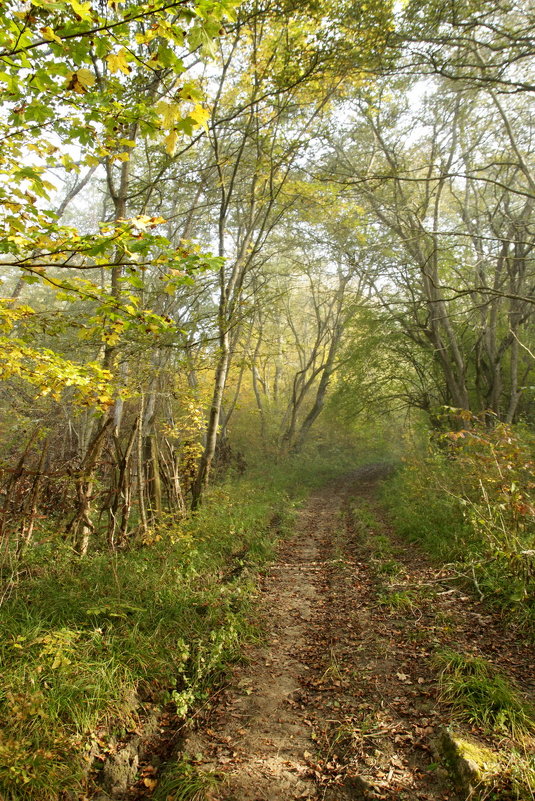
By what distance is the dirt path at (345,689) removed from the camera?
280cm

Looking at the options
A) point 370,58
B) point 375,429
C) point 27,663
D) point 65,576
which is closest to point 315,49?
point 370,58

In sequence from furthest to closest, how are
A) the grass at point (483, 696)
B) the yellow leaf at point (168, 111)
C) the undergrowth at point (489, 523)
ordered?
the undergrowth at point (489, 523)
the grass at point (483, 696)
the yellow leaf at point (168, 111)

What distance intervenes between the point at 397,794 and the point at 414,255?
40.9ft

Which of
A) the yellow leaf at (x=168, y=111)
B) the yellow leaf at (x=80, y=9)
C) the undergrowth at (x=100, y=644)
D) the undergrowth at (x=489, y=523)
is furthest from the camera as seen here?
the undergrowth at (x=489, y=523)

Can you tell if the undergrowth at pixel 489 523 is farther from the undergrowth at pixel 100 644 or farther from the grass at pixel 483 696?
the undergrowth at pixel 100 644

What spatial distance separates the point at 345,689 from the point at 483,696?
1.11 m

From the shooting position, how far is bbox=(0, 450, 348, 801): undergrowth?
276 cm

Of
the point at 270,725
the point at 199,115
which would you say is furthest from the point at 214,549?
the point at 199,115

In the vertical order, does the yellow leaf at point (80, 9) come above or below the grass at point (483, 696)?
above

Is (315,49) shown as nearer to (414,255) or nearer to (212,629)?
(414,255)

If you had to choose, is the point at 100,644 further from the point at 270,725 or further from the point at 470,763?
the point at 470,763

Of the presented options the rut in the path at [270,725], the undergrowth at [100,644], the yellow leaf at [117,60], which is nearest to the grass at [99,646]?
the undergrowth at [100,644]

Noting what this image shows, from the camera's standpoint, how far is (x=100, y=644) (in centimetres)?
367

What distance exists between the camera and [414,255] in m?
12.5
